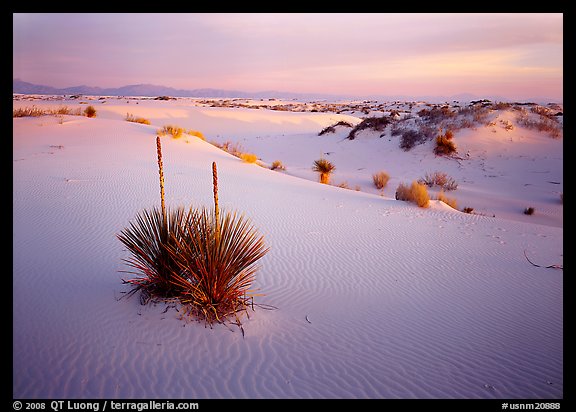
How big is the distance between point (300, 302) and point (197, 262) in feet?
5.81

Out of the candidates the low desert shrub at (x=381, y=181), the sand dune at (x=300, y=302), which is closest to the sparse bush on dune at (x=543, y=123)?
the sand dune at (x=300, y=302)

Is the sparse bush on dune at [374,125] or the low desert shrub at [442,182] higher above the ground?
the sparse bush on dune at [374,125]

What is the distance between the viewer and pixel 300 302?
15.3 feet

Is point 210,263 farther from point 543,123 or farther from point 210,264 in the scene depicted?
point 543,123

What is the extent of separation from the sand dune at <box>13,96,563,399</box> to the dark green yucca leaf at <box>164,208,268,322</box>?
0.25 metres

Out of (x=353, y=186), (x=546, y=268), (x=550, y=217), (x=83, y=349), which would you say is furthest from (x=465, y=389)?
(x=353, y=186)

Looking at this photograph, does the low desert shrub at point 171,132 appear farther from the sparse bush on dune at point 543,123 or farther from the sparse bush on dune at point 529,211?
the sparse bush on dune at point 543,123

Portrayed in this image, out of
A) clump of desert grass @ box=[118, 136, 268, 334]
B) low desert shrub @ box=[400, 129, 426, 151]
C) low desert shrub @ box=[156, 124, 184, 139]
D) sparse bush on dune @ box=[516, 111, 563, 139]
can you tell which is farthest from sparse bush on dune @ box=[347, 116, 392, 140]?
clump of desert grass @ box=[118, 136, 268, 334]

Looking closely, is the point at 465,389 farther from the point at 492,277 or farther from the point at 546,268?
the point at 546,268

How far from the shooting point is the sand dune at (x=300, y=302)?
3.07 meters

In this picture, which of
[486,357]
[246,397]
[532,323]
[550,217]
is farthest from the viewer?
[550,217]

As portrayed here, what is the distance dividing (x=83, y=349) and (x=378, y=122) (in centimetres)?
2564

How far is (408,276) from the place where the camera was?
5.66m
